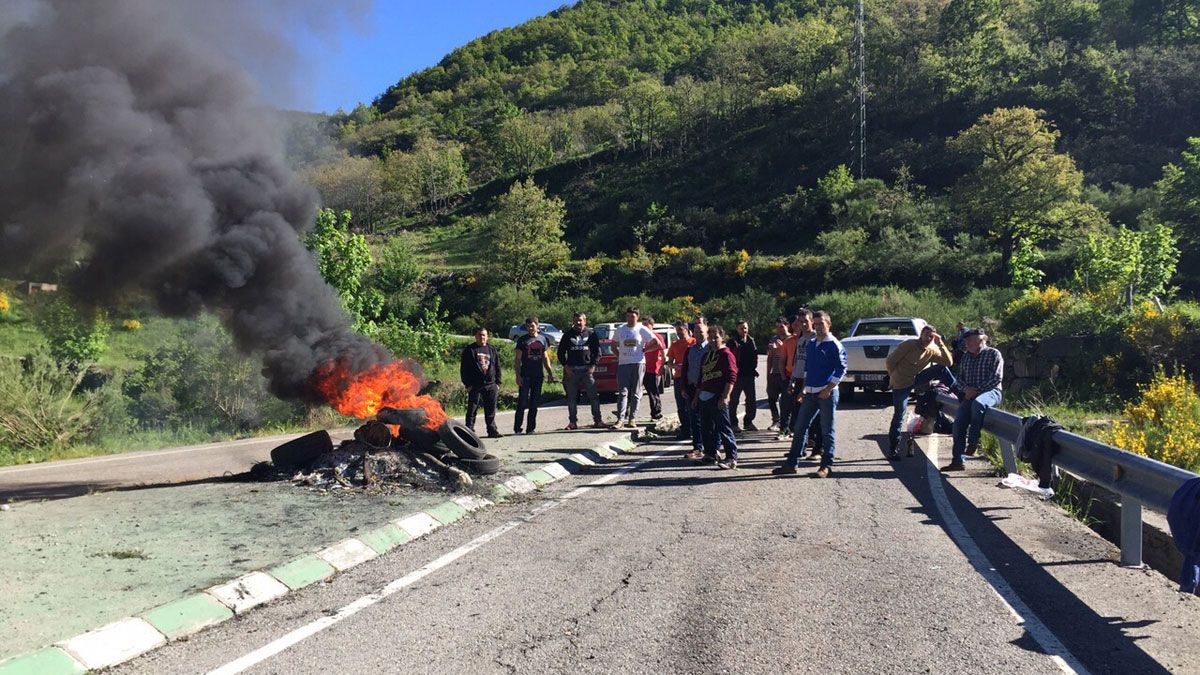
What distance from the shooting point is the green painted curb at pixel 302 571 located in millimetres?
5691

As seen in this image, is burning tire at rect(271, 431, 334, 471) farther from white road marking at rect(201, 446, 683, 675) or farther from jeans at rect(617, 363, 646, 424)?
jeans at rect(617, 363, 646, 424)

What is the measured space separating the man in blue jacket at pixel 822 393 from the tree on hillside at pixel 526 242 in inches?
1896

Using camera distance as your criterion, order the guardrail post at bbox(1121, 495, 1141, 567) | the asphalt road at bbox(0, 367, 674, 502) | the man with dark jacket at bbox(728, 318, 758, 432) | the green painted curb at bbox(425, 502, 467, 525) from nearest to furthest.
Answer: the guardrail post at bbox(1121, 495, 1141, 567)
the green painted curb at bbox(425, 502, 467, 525)
the asphalt road at bbox(0, 367, 674, 502)
the man with dark jacket at bbox(728, 318, 758, 432)

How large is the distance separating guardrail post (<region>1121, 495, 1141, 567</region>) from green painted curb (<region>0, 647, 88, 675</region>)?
632 cm

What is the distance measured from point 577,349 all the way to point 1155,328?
10645 mm

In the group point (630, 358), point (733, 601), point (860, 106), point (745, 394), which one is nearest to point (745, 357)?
point (745, 394)

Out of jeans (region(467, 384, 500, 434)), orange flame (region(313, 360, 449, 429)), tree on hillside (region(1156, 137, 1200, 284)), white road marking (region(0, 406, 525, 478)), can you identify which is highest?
tree on hillside (region(1156, 137, 1200, 284))

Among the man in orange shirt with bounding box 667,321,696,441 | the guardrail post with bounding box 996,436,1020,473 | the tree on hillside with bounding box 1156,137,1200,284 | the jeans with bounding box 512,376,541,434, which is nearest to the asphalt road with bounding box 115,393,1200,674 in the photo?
the guardrail post with bounding box 996,436,1020,473

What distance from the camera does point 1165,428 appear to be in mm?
10352

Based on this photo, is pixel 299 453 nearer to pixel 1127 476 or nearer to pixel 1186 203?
pixel 1127 476

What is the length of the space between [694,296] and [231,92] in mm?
44444

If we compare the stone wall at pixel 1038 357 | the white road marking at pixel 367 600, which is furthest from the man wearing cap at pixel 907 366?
the stone wall at pixel 1038 357

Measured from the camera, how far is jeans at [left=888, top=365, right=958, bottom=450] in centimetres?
1063

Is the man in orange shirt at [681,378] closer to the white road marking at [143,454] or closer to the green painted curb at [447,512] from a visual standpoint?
the white road marking at [143,454]
